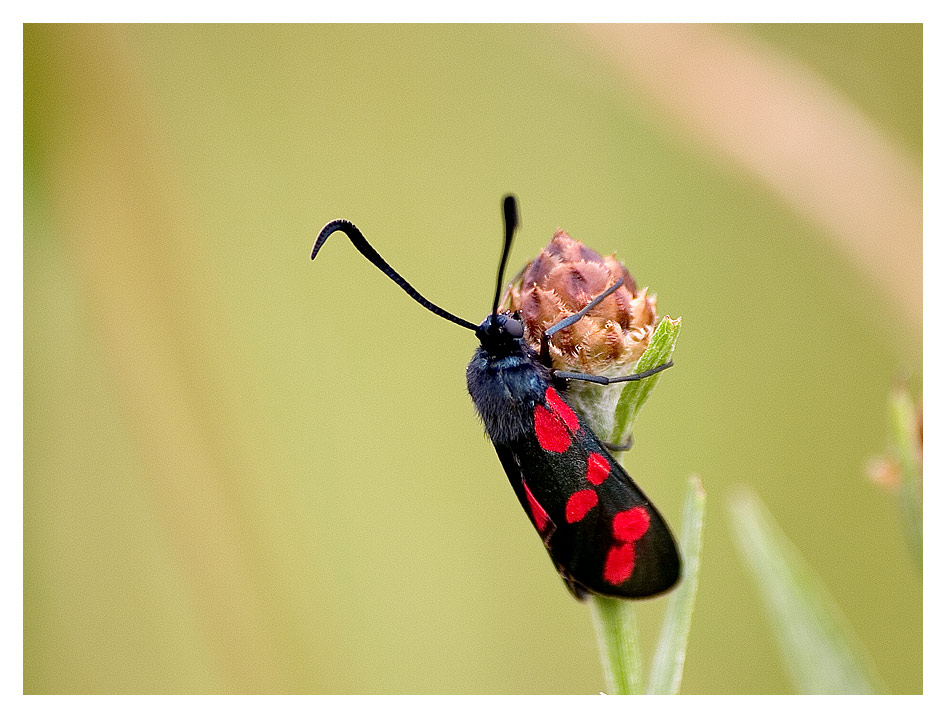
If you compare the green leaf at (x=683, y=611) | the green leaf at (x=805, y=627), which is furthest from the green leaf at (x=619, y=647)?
the green leaf at (x=805, y=627)

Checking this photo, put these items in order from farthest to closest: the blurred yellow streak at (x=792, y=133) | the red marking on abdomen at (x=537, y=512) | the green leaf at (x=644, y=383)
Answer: the blurred yellow streak at (x=792, y=133), the red marking on abdomen at (x=537, y=512), the green leaf at (x=644, y=383)

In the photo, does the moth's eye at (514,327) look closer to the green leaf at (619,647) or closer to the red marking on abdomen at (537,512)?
the red marking on abdomen at (537,512)

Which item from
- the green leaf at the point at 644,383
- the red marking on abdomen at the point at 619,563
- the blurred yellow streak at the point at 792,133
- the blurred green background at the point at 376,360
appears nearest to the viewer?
the green leaf at the point at 644,383

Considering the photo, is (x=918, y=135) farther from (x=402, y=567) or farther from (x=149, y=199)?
(x=149, y=199)

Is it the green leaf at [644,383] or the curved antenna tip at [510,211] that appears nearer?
the green leaf at [644,383]

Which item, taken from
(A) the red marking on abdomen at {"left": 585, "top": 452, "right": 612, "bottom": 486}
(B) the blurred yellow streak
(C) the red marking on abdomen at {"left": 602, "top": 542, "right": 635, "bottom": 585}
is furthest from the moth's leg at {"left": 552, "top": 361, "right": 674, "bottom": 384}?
(B) the blurred yellow streak

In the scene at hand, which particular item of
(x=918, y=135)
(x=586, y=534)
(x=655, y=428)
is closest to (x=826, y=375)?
(x=655, y=428)

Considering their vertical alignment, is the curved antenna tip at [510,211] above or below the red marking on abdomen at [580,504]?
above
